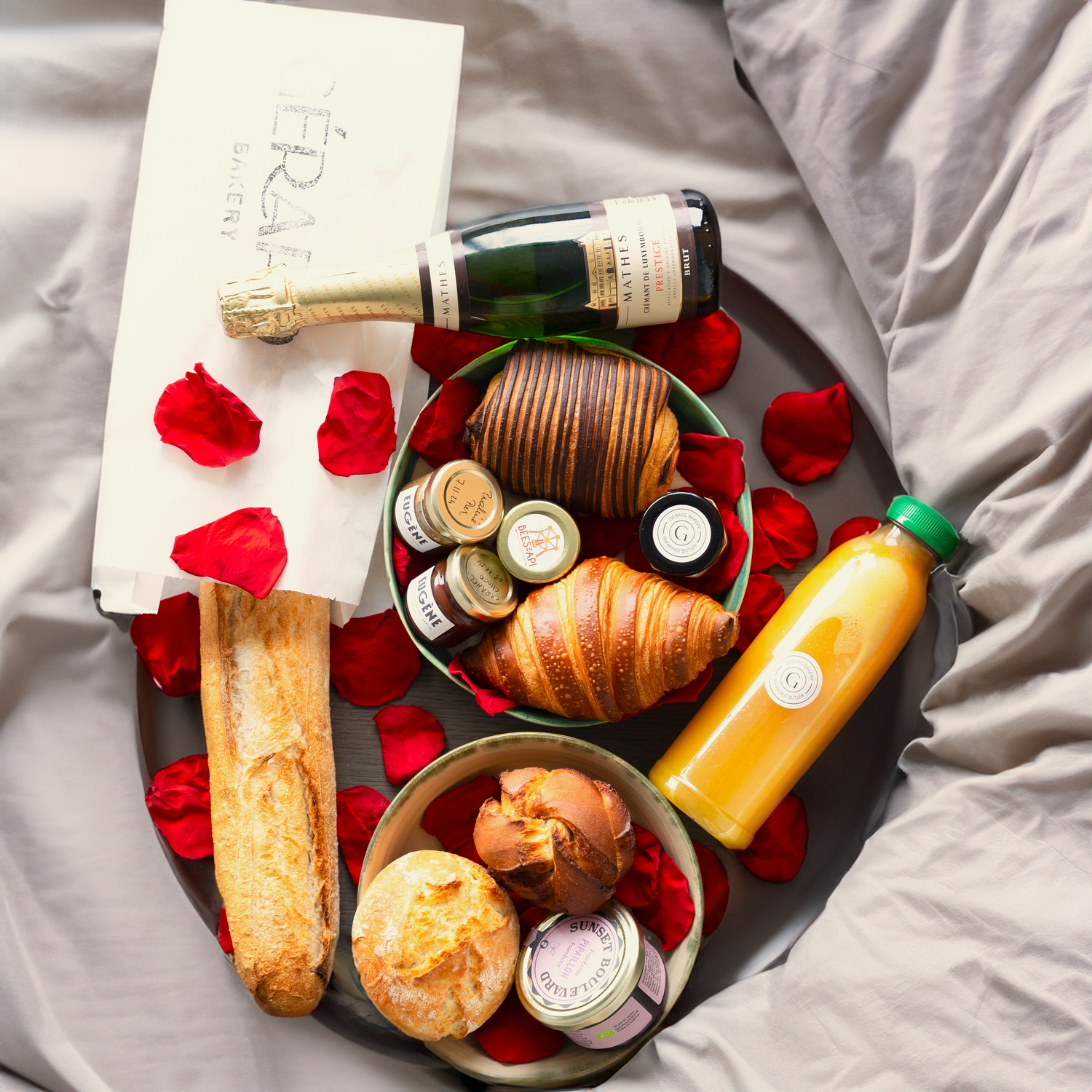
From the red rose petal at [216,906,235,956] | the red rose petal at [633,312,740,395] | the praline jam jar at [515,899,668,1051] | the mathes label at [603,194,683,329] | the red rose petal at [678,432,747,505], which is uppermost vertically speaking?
the mathes label at [603,194,683,329]

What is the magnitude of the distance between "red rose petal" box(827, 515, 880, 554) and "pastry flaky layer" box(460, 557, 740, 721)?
19 centimetres

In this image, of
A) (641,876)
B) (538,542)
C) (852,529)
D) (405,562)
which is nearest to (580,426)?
(538,542)

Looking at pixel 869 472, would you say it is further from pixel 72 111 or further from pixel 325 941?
pixel 72 111

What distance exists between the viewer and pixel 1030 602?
847mm

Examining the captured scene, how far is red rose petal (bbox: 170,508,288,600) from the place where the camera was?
888mm

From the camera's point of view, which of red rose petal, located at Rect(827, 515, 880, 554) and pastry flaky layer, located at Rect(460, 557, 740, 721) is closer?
pastry flaky layer, located at Rect(460, 557, 740, 721)

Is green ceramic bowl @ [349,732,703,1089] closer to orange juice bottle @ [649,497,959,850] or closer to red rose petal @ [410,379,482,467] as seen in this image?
orange juice bottle @ [649,497,959,850]

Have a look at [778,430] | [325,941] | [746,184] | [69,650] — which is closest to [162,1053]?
[325,941]

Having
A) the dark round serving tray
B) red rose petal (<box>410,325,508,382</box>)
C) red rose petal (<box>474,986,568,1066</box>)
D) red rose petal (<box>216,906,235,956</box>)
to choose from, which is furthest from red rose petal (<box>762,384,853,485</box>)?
red rose petal (<box>216,906,235,956</box>)

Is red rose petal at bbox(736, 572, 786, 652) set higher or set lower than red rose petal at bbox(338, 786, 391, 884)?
higher

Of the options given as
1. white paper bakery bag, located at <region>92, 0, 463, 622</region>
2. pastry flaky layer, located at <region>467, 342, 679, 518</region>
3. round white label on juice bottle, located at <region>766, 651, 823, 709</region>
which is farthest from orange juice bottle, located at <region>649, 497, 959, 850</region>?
white paper bakery bag, located at <region>92, 0, 463, 622</region>

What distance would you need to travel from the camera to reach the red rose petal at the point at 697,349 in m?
0.98

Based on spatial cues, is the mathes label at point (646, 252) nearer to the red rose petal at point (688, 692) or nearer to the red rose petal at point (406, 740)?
the red rose petal at point (688, 692)

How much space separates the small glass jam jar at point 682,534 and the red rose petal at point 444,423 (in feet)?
0.76
